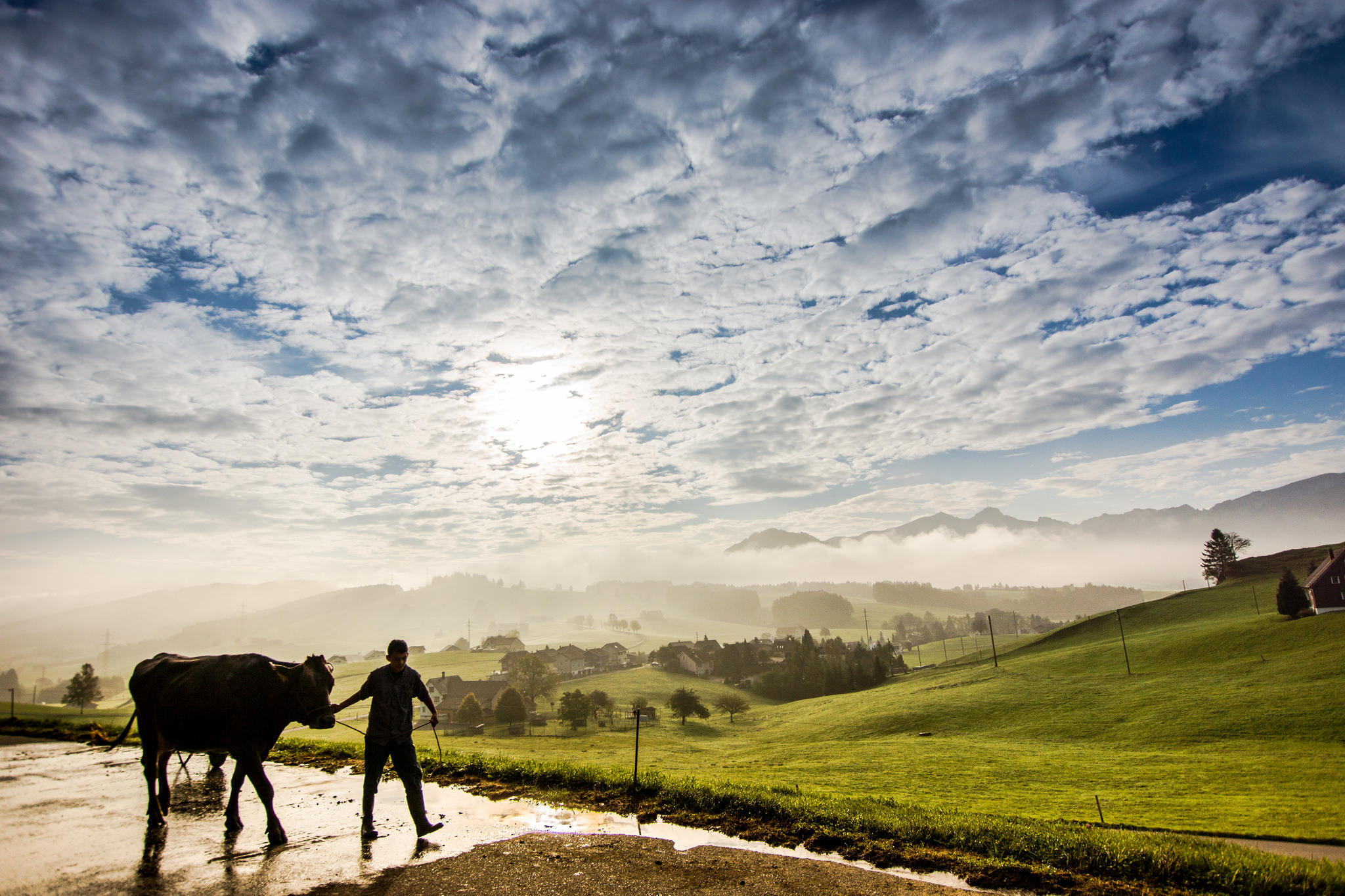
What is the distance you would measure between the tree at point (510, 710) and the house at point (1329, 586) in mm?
112172

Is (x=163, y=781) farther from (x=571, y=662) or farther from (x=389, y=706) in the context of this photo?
(x=571, y=662)

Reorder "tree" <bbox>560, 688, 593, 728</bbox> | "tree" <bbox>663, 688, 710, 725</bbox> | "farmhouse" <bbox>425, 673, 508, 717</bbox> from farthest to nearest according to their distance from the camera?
"farmhouse" <bbox>425, 673, 508, 717</bbox> → "tree" <bbox>663, 688, 710, 725</bbox> → "tree" <bbox>560, 688, 593, 728</bbox>

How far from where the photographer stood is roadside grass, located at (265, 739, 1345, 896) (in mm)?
7008

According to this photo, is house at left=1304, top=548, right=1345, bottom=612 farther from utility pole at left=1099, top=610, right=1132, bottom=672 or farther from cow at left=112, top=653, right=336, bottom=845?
cow at left=112, top=653, right=336, bottom=845

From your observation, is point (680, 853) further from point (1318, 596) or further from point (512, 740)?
point (1318, 596)

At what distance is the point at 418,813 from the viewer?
334 inches

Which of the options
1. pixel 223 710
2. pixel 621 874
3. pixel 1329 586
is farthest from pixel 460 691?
pixel 1329 586

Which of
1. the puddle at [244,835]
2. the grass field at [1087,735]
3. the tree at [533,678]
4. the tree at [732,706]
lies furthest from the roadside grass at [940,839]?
the tree at [533,678]

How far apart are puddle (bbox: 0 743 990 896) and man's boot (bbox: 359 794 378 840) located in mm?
117

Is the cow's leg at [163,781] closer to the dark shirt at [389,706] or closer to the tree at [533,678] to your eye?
the dark shirt at [389,706]

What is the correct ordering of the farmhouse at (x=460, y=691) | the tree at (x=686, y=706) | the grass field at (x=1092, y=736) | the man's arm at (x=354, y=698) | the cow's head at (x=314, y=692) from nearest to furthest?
the man's arm at (x=354, y=698), the cow's head at (x=314, y=692), the grass field at (x=1092, y=736), the tree at (x=686, y=706), the farmhouse at (x=460, y=691)

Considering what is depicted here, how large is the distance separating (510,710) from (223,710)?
261ft

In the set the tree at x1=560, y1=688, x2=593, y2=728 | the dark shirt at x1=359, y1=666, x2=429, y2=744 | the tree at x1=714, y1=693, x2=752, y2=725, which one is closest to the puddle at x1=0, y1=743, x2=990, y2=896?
the dark shirt at x1=359, y1=666, x2=429, y2=744

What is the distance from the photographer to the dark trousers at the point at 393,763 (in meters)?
8.76
